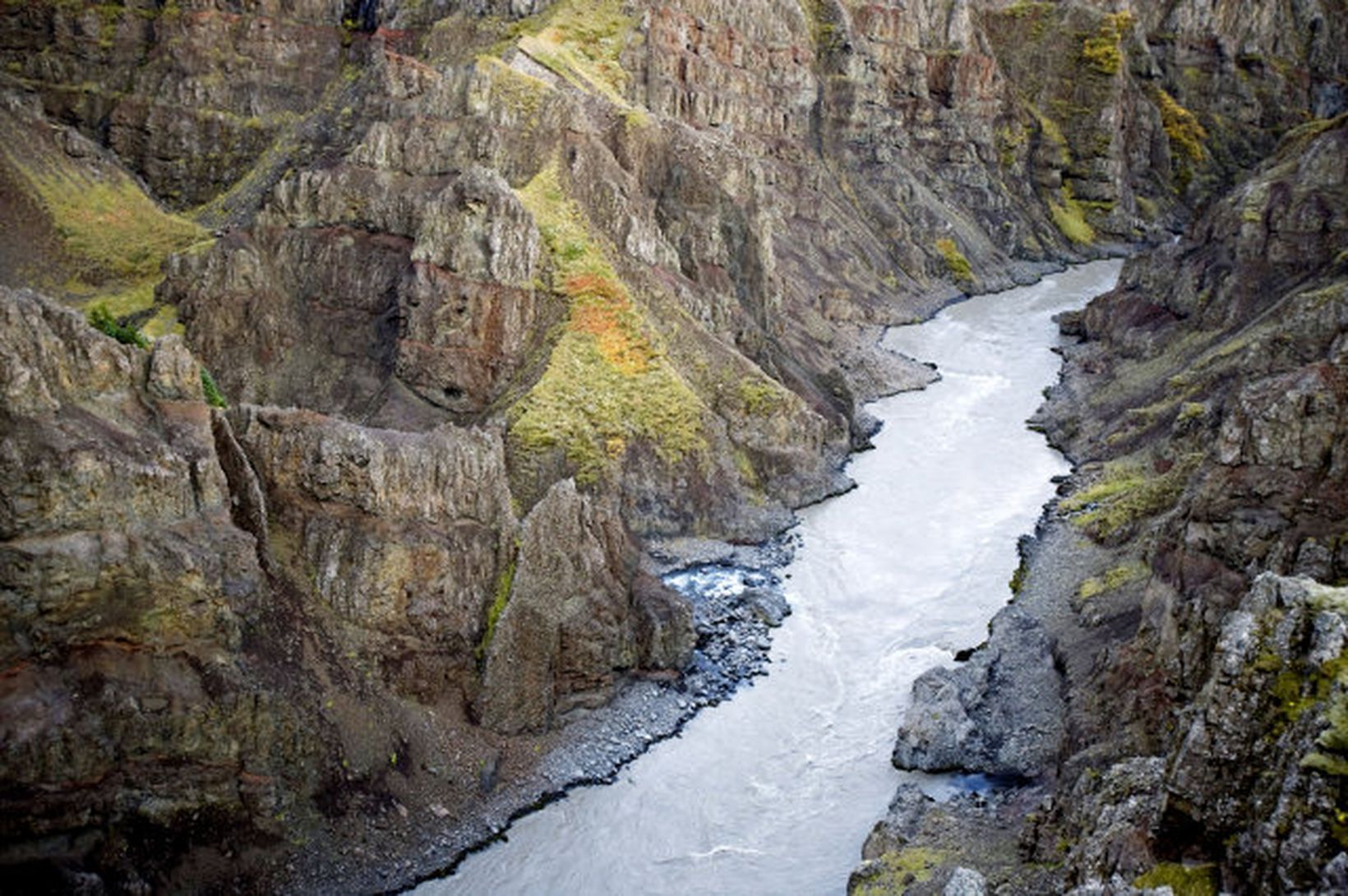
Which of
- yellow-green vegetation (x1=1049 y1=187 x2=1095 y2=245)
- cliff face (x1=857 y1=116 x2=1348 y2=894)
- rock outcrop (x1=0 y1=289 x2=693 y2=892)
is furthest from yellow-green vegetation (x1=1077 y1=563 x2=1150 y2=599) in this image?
yellow-green vegetation (x1=1049 y1=187 x2=1095 y2=245)

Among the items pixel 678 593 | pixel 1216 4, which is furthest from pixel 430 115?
pixel 1216 4

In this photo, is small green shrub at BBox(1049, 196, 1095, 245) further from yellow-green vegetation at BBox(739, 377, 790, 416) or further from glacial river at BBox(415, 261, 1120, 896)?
yellow-green vegetation at BBox(739, 377, 790, 416)

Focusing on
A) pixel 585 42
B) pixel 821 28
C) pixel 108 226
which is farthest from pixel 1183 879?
pixel 821 28

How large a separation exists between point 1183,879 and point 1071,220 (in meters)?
158

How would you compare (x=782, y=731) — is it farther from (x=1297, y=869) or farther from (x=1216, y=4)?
(x=1216, y=4)

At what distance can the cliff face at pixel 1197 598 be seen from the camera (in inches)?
993

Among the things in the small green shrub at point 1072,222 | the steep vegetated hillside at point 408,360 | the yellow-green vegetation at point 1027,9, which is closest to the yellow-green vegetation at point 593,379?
the steep vegetated hillside at point 408,360

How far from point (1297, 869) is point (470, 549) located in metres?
34.1

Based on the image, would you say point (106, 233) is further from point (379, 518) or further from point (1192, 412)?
point (1192, 412)

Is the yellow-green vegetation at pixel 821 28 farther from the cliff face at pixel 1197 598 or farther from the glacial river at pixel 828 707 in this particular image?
the glacial river at pixel 828 707

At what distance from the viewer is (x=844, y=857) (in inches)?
1677

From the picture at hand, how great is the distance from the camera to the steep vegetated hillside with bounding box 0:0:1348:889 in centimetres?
3903

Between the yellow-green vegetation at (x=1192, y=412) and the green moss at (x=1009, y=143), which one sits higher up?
the green moss at (x=1009, y=143)

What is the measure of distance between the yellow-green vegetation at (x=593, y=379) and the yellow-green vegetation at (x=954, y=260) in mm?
77442
